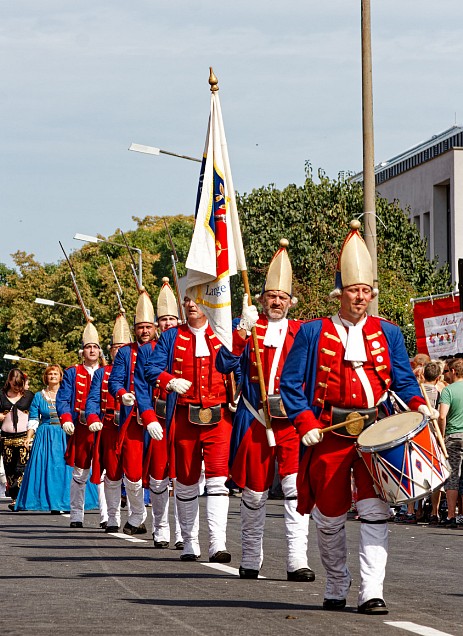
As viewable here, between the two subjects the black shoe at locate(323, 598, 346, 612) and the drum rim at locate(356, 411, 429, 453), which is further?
the black shoe at locate(323, 598, 346, 612)

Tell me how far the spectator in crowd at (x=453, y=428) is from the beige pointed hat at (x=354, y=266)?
346 inches

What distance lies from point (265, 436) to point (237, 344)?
2.89 feet

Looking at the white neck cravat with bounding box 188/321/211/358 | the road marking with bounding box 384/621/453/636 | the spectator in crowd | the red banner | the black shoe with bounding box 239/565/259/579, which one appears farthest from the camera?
the red banner

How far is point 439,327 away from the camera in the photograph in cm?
2691

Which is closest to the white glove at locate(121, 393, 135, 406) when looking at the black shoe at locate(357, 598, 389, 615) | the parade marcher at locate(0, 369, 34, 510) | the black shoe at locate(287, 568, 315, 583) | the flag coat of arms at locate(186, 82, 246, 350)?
the flag coat of arms at locate(186, 82, 246, 350)

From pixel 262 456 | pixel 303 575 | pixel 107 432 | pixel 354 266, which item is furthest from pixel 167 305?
pixel 354 266

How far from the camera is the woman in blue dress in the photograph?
73.9 feet

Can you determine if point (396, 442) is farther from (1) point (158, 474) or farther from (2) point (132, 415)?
(2) point (132, 415)

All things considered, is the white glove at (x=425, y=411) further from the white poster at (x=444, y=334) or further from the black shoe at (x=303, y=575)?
the white poster at (x=444, y=334)

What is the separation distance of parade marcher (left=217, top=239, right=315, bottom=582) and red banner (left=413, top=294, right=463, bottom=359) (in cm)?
1417

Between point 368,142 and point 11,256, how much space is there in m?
75.6

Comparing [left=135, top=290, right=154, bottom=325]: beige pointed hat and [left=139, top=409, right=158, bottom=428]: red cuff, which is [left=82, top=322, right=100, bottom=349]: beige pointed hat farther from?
[left=139, top=409, right=158, bottom=428]: red cuff

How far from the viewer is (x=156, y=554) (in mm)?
13938

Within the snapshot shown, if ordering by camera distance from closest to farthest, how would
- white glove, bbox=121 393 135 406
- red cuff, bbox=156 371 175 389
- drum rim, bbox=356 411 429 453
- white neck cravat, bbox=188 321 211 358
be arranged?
1. drum rim, bbox=356 411 429 453
2. red cuff, bbox=156 371 175 389
3. white neck cravat, bbox=188 321 211 358
4. white glove, bbox=121 393 135 406
